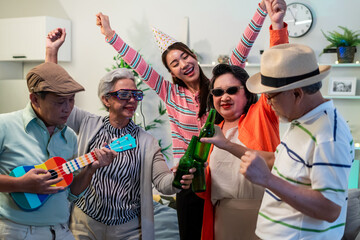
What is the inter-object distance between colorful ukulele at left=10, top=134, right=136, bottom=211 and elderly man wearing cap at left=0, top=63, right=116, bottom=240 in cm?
2

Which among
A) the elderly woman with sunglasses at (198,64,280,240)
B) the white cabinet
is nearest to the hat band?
the elderly woman with sunglasses at (198,64,280,240)

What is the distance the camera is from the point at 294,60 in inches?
54.1

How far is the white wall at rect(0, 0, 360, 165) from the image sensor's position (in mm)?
5008

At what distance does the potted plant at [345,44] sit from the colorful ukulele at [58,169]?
3410 millimetres

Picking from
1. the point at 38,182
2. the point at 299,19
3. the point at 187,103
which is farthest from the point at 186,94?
the point at 299,19

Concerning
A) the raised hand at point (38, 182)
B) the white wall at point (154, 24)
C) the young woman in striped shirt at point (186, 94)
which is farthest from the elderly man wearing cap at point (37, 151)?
the white wall at point (154, 24)

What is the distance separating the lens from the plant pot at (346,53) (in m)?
4.75

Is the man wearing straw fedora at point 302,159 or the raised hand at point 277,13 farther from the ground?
the raised hand at point 277,13

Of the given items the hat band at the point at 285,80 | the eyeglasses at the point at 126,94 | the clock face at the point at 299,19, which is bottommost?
the eyeglasses at the point at 126,94

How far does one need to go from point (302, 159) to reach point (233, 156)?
0.64 m

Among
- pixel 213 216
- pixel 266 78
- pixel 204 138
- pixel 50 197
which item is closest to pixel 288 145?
pixel 266 78

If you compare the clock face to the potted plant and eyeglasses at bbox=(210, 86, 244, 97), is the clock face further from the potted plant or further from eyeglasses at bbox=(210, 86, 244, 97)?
eyeglasses at bbox=(210, 86, 244, 97)

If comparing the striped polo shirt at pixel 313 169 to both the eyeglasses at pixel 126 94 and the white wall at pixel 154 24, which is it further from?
the white wall at pixel 154 24

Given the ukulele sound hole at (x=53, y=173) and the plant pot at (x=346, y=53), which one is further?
the plant pot at (x=346, y=53)
